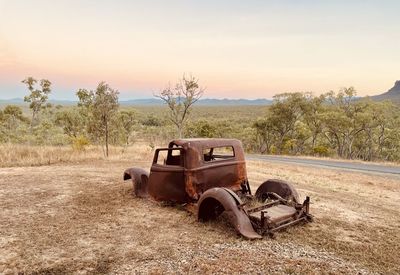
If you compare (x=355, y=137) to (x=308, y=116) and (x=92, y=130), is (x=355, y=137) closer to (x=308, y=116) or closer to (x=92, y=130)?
(x=308, y=116)

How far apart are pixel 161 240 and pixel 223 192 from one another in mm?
1399

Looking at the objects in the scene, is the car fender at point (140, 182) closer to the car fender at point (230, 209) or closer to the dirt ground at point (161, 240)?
the dirt ground at point (161, 240)

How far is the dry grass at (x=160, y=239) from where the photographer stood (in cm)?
495

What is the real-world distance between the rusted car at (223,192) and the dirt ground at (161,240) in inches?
9.9

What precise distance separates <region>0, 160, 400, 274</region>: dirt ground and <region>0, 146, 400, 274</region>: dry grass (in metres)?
0.02

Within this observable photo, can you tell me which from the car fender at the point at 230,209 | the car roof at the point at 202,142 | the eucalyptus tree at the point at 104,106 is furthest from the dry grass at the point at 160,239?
Answer: the eucalyptus tree at the point at 104,106

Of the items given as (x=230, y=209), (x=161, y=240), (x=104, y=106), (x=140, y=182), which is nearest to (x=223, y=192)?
(x=230, y=209)

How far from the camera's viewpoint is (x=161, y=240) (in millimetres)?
5965

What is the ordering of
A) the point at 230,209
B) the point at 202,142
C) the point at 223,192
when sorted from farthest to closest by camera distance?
1. the point at 202,142
2. the point at 223,192
3. the point at 230,209

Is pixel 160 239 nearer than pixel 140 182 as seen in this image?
Yes

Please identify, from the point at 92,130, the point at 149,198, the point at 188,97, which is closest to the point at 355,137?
the point at 188,97

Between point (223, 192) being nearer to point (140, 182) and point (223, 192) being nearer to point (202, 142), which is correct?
point (202, 142)

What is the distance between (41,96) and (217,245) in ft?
106

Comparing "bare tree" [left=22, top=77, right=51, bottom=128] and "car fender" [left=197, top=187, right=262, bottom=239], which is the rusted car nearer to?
"car fender" [left=197, top=187, right=262, bottom=239]
